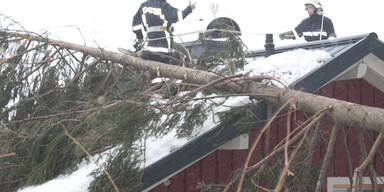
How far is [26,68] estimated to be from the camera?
565cm

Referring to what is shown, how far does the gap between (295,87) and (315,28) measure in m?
5.07

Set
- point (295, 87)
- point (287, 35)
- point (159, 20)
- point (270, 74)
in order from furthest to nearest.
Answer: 1. point (287, 35)
2. point (159, 20)
3. point (270, 74)
4. point (295, 87)

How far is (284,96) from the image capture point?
3672mm

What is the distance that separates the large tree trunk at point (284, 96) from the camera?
3.07 m

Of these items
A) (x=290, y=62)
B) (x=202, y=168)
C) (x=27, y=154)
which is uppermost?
(x=290, y=62)

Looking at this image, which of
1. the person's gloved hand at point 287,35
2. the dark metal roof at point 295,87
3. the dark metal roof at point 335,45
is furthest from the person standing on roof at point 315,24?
the dark metal roof at point 295,87

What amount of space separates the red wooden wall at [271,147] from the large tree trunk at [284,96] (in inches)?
Result: 32.7

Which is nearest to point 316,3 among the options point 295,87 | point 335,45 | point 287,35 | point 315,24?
point 315,24

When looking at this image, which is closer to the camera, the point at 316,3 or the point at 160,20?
the point at 160,20

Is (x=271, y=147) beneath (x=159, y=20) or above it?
beneath

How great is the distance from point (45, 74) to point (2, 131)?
3.68ft

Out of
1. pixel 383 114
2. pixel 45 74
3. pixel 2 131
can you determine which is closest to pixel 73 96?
pixel 45 74

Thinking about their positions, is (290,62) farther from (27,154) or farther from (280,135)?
(27,154)

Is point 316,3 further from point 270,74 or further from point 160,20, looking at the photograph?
point 270,74
